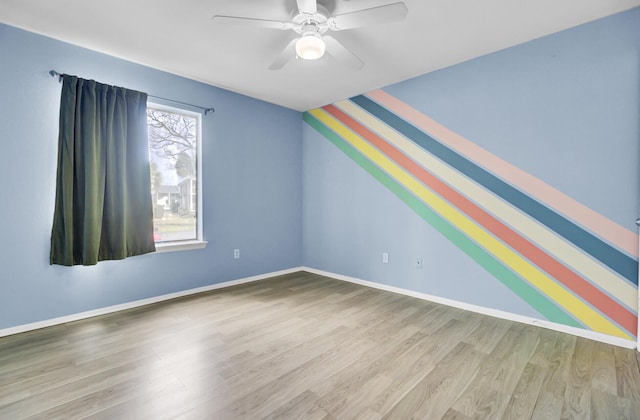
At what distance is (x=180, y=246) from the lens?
10.6ft

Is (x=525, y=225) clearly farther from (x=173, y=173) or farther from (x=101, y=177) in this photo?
(x=101, y=177)

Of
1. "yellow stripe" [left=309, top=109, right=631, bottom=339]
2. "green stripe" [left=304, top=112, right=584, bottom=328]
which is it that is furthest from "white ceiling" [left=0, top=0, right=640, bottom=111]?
"green stripe" [left=304, top=112, right=584, bottom=328]

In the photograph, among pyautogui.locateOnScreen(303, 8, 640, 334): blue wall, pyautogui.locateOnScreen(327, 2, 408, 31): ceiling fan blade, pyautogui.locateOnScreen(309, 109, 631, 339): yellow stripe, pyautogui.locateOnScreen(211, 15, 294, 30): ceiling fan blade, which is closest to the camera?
pyautogui.locateOnScreen(327, 2, 408, 31): ceiling fan blade

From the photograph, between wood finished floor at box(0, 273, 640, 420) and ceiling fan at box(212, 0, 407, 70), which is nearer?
wood finished floor at box(0, 273, 640, 420)

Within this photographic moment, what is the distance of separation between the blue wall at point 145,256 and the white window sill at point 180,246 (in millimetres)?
A: 86

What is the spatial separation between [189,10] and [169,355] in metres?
2.42

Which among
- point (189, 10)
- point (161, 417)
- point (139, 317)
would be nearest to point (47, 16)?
point (189, 10)

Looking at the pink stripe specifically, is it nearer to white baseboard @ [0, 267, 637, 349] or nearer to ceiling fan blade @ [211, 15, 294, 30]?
white baseboard @ [0, 267, 637, 349]

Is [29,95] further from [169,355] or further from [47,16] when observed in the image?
[169,355]

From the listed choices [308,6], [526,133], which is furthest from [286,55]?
[526,133]

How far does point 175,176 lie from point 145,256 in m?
0.91

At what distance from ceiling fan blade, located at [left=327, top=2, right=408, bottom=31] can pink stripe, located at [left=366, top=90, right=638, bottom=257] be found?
151 cm

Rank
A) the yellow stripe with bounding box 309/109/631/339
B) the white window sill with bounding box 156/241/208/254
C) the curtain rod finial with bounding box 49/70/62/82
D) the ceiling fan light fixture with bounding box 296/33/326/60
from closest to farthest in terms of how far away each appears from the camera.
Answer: the ceiling fan light fixture with bounding box 296/33/326/60 → the yellow stripe with bounding box 309/109/631/339 → the curtain rod finial with bounding box 49/70/62/82 → the white window sill with bounding box 156/241/208/254

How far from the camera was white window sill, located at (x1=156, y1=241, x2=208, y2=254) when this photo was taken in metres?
3.13
